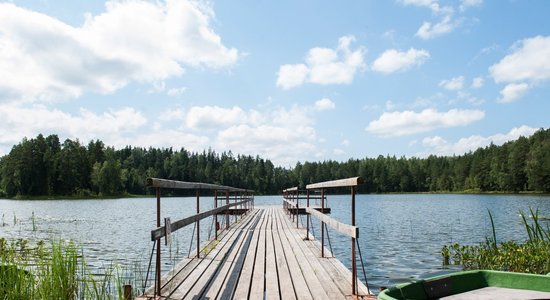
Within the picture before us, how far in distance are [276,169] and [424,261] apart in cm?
12729

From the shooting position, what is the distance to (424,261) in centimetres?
1293

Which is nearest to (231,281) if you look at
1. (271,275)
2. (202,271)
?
(271,275)

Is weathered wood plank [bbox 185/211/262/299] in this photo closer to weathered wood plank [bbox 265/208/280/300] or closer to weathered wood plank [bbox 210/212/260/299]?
weathered wood plank [bbox 210/212/260/299]

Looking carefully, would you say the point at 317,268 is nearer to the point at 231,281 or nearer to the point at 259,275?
the point at 259,275

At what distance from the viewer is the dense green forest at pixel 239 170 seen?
3019 inches

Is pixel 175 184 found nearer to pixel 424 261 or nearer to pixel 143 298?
pixel 143 298

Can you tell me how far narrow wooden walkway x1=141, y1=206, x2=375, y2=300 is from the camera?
5.29m

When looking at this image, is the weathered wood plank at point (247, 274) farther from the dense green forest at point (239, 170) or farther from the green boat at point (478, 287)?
the dense green forest at point (239, 170)

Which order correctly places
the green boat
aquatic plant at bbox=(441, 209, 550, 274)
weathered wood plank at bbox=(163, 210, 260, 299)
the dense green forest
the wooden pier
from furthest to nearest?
the dense green forest, aquatic plant at bbox=(441, 209, 550, 274), weathered wood plank at bbox=(163, 210, 260, 299), the wooden pier, the green boat

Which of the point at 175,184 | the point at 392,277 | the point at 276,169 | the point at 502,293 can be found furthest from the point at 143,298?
the point at 276,169

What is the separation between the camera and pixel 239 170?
435ft

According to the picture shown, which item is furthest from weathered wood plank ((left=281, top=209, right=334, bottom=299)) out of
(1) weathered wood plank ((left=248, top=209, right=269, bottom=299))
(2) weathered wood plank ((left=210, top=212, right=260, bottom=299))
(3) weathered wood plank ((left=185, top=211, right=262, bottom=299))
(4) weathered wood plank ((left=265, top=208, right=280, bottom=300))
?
(3) weathered wood plank ((left=185, top=211, right=262, bottom=299))

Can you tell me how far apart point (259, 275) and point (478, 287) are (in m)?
3.30

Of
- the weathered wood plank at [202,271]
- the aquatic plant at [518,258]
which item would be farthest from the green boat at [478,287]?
the aquatic plant at [518,258]
